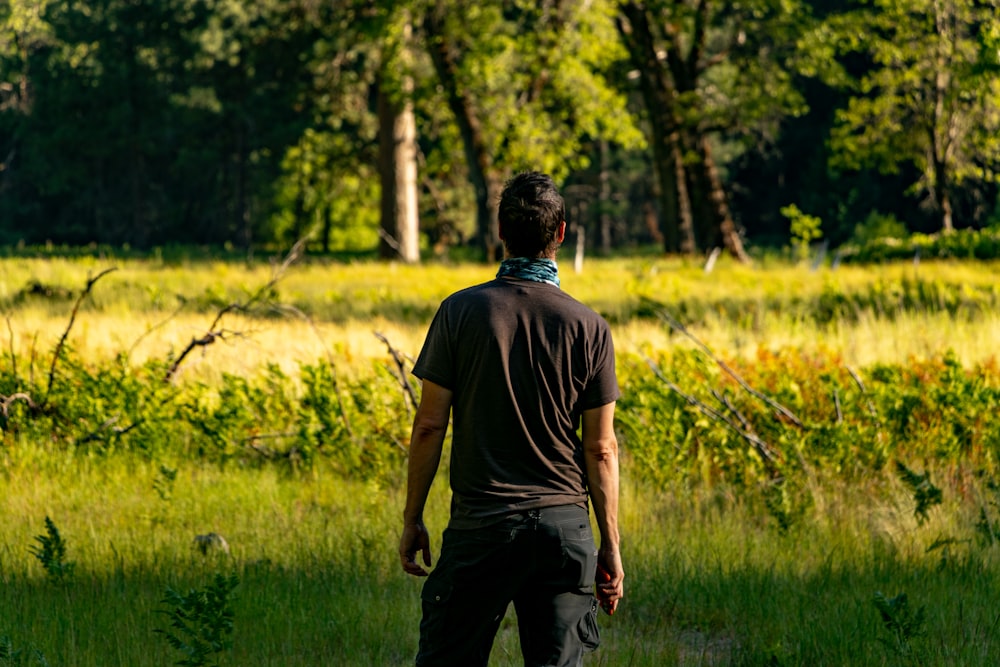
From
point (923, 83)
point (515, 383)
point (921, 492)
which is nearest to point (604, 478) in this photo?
point (515, 383)

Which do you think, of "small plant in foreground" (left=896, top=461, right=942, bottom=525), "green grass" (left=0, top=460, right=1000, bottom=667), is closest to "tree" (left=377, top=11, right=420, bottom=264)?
"green grass" (left=0, top=460, right=1000, bottom=667)

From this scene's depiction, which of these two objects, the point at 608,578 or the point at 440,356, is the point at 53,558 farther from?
the point at 608,578

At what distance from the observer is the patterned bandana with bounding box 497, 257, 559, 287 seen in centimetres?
366

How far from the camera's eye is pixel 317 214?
5959 centimetres

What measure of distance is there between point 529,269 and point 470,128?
2492 cm

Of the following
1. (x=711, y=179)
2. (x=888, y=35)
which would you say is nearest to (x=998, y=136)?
(x=888, y=35)

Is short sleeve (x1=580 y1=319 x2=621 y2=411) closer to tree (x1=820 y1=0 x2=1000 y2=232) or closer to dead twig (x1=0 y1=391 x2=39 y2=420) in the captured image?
dead twig (x1=0 y1=391 x2=39 y2=420)

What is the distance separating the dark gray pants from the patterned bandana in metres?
0.68

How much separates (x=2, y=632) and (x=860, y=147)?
2848cm

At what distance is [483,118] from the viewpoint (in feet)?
93.6

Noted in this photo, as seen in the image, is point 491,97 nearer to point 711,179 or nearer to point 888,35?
point 711,179

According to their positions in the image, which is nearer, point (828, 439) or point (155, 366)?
point (828, 439)

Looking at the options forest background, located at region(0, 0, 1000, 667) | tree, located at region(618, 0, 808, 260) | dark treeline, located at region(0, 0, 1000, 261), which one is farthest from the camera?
dark treeline, located at region(0, 0, 1000, 261)

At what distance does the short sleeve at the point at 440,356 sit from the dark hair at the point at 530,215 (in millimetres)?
296
